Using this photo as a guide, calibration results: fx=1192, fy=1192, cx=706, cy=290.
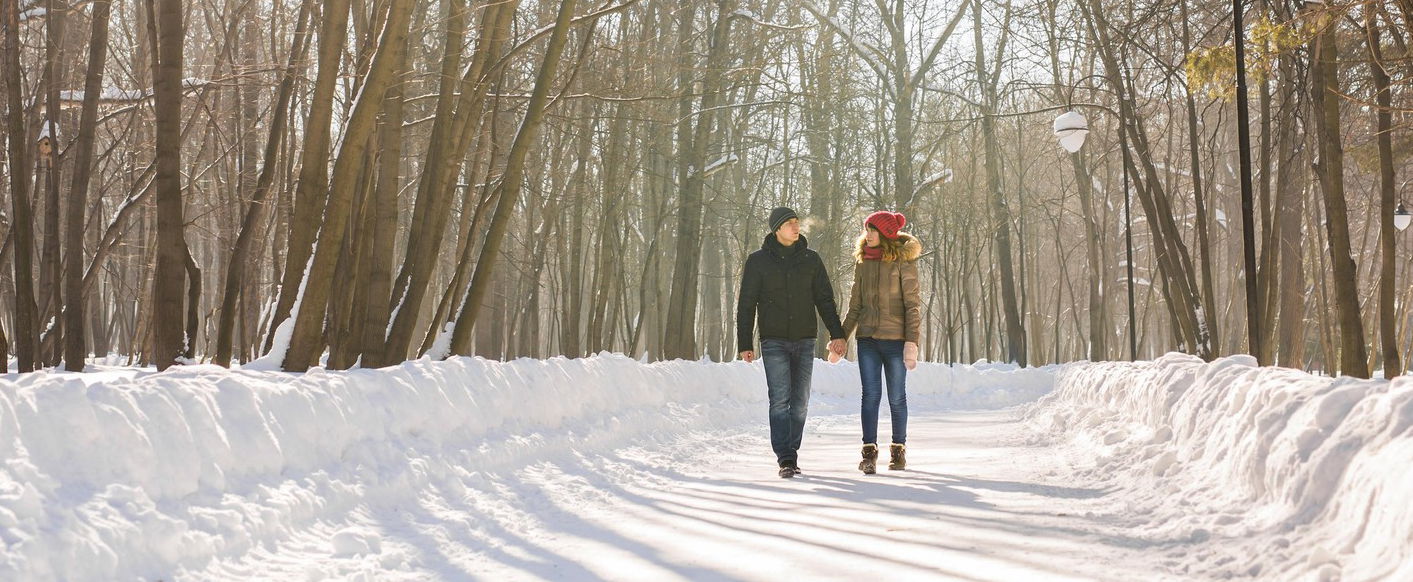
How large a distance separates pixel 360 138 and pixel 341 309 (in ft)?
8.57

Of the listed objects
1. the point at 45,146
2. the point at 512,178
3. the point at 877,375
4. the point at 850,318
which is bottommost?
the point at 877,375

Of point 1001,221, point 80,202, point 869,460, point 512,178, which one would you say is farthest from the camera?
point 1001,221

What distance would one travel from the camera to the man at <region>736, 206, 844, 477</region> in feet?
28.7

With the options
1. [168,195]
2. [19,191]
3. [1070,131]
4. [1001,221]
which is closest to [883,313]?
[168,195]

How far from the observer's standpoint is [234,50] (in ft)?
54.5

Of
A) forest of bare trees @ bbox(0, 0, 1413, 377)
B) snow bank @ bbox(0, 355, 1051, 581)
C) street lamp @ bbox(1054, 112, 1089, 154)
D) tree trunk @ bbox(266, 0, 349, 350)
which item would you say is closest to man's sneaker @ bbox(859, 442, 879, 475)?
snow bank @ bbox(0, 355, 1051, 581)

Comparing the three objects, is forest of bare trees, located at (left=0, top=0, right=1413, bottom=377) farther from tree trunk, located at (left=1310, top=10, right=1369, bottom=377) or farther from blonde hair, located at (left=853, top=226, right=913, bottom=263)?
blonde hair, located at (left=853, top=226, right=913, bottom=263)

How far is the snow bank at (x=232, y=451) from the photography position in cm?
417

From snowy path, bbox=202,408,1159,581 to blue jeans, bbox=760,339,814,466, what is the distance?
35cm

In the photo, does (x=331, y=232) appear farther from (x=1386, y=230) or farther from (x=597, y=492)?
(x=1386, y=230)

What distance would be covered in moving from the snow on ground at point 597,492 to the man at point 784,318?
54 cm

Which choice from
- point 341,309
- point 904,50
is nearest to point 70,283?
point 341,309

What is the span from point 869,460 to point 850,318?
3.48ft

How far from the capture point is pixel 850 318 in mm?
8930
